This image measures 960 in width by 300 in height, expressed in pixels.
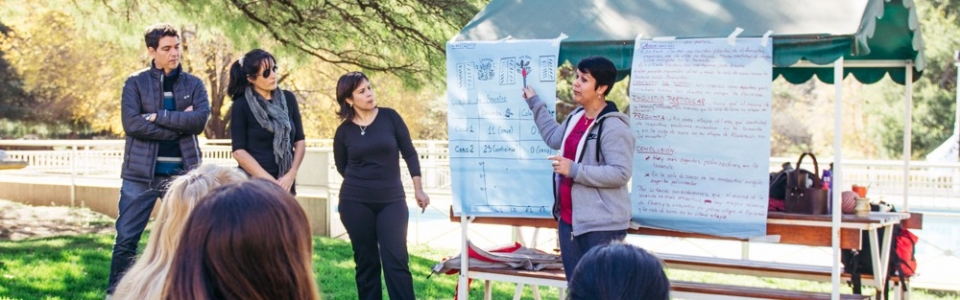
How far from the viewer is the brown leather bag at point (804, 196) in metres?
5.89

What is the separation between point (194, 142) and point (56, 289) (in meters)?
2.31

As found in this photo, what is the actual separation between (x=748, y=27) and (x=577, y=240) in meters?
1.52

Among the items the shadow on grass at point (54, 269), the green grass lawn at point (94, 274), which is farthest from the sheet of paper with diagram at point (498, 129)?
the shadow on grass at point (54, 269)

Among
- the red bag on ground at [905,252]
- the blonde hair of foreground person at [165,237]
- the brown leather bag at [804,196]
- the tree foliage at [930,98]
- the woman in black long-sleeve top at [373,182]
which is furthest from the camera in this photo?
the tree foliage at [930,98]

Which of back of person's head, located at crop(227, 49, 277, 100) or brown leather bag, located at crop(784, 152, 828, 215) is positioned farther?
back of person's head, located at crop(227, 49, 277, 100)

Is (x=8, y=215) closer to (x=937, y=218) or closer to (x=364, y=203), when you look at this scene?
(x=364, y=203)

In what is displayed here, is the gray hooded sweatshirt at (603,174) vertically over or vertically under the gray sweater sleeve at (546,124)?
under

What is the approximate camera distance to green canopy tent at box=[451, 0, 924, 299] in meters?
5.25

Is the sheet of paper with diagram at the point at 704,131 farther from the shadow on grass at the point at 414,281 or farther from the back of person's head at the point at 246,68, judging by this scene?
the shadow on grass at the point at 414,281

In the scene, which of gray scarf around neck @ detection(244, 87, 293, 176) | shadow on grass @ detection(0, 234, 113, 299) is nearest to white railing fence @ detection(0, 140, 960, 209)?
shadow on grass @ detection(0, 234, 113, 299)

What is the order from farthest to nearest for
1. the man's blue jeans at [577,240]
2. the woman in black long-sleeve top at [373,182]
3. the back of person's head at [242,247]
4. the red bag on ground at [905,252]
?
the red bag on ground at [905,252], the woman in black long-sleeve top at [373,182], the man's blue jeans at [577,240], the back of person's head at [242,247]

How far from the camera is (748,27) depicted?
5.58 metres

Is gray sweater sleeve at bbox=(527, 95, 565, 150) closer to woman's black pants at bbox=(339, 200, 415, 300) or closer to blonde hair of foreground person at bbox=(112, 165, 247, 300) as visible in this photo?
woman's black pants at bbox=(339, 200, 415, 300)

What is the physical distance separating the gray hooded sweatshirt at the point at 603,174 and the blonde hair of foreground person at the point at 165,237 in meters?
2.64
